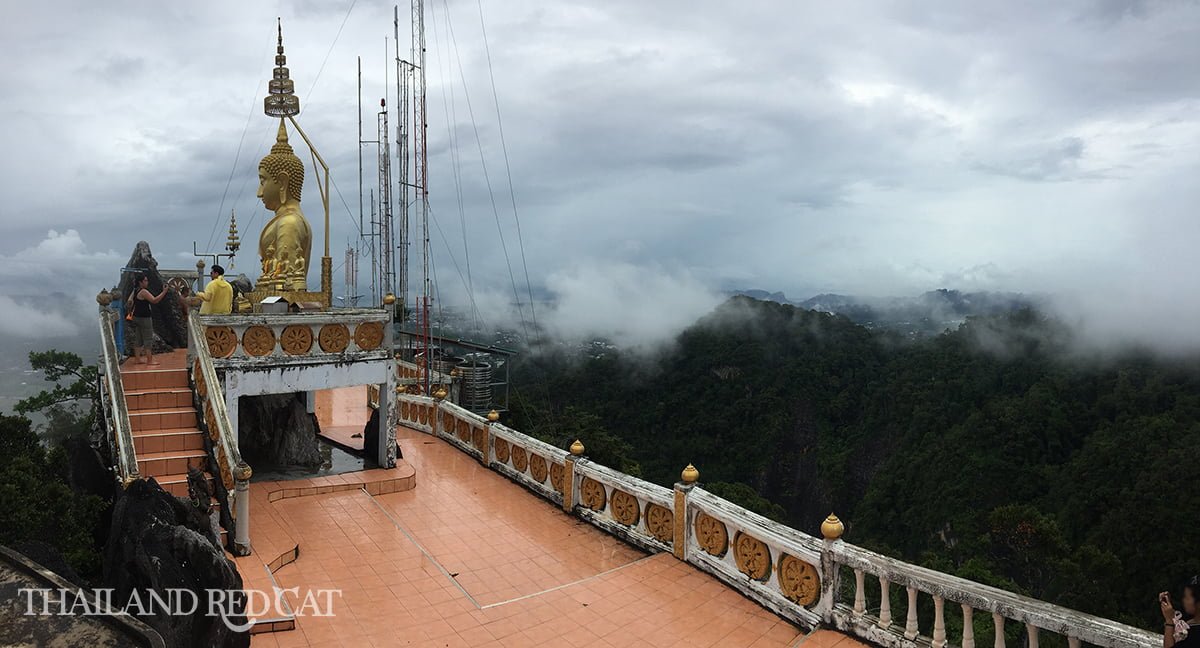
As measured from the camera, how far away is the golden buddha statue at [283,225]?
38.6ft

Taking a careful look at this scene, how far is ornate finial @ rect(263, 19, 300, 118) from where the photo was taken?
1248 centimetres

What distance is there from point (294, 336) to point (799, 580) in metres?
7.50

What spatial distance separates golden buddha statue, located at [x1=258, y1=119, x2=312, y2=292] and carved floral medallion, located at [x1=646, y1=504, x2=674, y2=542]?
714 centimetres

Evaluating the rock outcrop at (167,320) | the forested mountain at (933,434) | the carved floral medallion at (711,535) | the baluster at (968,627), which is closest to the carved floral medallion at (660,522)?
the carved floral medallion at (711,535)

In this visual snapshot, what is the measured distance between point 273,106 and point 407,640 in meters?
9.99

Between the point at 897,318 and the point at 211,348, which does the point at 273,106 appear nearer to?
the point at 211,348

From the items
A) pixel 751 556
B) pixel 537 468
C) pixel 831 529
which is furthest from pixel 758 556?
pixel 537 468

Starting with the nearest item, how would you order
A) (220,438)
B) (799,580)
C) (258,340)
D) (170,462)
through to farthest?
(799,580) → (220,438) → (170,462) → (258,340)

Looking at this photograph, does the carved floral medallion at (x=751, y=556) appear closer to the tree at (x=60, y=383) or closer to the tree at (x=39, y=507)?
the tree at (x=39, y=507)

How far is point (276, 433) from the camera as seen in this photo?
470 inches

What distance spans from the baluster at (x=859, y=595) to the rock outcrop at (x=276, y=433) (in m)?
8.80

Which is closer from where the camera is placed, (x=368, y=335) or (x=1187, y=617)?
(x=1187, y=617)

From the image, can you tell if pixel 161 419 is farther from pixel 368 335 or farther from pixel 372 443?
pixel 372 443

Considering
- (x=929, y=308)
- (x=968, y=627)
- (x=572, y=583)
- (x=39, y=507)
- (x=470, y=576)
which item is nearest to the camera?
(x=968, y=627)
